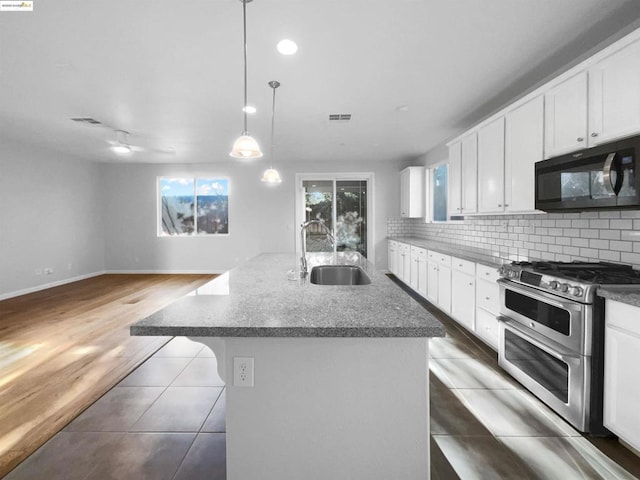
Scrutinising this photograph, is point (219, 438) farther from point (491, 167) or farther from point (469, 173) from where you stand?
point (469, 173)

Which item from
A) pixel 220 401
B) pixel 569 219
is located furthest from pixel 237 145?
pixel 569 219

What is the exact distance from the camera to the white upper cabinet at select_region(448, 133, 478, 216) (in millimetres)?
3529

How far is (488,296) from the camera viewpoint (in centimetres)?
285

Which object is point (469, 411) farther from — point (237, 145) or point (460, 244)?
point (460, 244)

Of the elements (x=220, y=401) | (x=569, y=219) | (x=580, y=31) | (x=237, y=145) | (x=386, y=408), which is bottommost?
(x=220, y=401)

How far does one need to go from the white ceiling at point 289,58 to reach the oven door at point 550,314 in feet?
6.28

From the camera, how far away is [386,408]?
1.19 meters

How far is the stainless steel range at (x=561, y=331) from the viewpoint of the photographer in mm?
1724

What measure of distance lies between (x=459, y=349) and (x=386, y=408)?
82.8 inches

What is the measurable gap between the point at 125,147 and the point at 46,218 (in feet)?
8.40

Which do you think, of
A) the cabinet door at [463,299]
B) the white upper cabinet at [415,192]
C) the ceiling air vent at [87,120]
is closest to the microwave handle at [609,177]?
the cabinet door at [463,299]

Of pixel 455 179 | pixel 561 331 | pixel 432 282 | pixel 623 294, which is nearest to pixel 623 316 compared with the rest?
pixel 623 294

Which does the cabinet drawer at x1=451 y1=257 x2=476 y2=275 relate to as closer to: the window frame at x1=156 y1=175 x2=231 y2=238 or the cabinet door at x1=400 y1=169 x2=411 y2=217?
the cabinet door at x1=400 y1=169 x2=411 y2=217

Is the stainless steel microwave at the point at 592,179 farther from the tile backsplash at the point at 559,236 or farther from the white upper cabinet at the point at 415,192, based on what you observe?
the white upper cabinet at the point at 415,192
